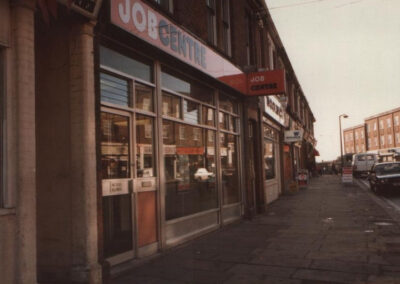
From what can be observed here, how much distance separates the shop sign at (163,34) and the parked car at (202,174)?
228cm

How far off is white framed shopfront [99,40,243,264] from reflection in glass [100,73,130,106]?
84 mm

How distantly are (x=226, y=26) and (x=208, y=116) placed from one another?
125 inches

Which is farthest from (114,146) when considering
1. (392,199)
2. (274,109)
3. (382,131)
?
(382,131)

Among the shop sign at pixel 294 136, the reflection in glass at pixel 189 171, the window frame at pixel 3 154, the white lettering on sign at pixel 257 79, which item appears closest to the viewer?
the window frame at pixel 3 154

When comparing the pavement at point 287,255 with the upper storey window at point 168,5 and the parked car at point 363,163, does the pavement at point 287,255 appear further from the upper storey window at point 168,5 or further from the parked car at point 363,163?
the parked car at point 363,163

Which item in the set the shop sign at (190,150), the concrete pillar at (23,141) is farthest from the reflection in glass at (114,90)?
the shop sign at (190,150)

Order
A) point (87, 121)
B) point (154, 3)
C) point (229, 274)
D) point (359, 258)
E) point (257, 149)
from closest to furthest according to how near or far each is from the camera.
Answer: point (87, 121) < point (229, 274) < point (359, 258) < point (154, 3) < point (257, 149)

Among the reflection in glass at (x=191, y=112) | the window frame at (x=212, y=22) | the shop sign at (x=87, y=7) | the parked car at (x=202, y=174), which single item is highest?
the window frame at (x=212, y=22)

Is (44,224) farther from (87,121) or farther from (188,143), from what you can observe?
(188,143)

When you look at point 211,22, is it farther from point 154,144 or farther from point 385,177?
point 385,177

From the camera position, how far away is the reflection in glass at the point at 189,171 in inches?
323

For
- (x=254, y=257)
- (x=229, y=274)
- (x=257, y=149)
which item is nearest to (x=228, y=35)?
(x=257, y=149)

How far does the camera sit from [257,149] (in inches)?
534

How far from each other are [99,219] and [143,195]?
4.86 feet
